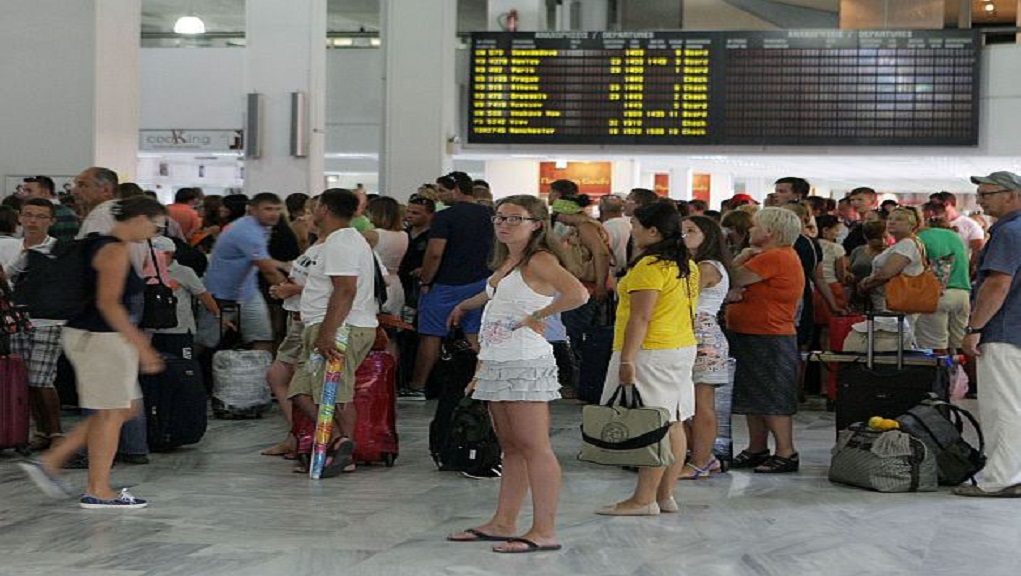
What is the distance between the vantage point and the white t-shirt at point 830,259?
1147 centimetres

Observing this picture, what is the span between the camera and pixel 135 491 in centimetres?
723

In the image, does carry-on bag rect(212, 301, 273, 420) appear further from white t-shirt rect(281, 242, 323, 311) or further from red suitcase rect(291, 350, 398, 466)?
red suitcase rect(291, 350, 398, 466)

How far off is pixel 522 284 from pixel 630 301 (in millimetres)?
748

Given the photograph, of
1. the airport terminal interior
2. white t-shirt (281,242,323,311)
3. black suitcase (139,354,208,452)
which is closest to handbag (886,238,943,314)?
the airport terminal interior

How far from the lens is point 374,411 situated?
318 inches

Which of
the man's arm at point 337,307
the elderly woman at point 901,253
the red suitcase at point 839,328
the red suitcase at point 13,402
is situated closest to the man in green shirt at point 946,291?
the elderly woman at point 901,253

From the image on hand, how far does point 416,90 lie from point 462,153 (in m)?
1.08

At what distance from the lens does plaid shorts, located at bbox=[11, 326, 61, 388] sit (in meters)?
8.23

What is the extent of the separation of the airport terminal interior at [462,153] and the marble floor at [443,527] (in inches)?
0.8

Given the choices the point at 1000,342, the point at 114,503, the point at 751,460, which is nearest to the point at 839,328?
the point at 751,460

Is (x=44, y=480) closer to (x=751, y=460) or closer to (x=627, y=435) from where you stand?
(x=627, y=435)

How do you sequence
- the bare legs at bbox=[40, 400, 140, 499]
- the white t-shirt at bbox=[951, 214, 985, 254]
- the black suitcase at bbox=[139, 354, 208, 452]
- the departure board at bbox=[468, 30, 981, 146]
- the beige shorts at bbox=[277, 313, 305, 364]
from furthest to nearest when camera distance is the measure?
the departure board at bbox=[468, 30, 981, 146], the white t-shirt at bbox=[951, 214, 985, 254], the black suitcase at bbox=[139, 354, 208, 452], the beige shorts at bbox=[277, 313, 305, 364], the bare legs at bbox=[40, 400, 140, 499]

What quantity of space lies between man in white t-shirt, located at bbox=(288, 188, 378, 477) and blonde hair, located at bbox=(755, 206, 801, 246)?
2.03 m

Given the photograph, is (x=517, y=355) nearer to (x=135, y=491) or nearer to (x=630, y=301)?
(x=630, y=301)
